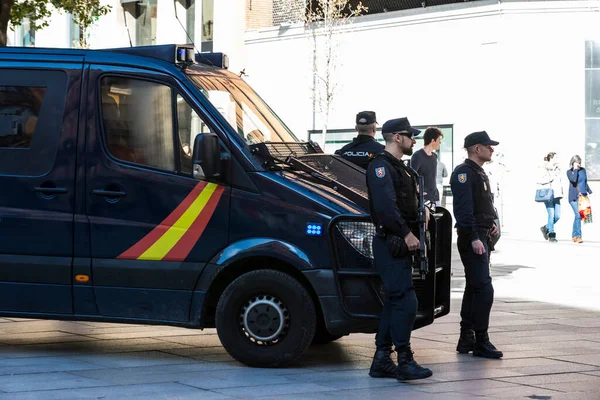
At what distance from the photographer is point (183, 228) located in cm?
874

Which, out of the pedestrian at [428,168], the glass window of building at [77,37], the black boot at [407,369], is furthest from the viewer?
the glass window of building at [77,37]

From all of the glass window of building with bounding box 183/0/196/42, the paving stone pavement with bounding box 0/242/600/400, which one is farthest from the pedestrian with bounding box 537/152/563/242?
the glass window of building with bounding box 183/0/196/42

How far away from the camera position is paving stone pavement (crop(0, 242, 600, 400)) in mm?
7684

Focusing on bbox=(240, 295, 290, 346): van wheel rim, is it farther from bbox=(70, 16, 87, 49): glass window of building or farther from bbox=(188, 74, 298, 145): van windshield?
bbox=(70, 16, 87, 49): glass window of building

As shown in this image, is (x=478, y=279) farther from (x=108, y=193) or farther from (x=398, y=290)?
(x=108, y=193)

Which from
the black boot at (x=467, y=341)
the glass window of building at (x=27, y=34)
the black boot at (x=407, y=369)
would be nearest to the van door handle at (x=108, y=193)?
the black boot at (x=407, y=369)

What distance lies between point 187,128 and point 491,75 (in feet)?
72.3

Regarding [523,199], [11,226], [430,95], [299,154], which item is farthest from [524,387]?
[430,95]

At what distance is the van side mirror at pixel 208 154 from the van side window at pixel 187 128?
17cm

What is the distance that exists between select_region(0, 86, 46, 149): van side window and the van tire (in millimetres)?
1961

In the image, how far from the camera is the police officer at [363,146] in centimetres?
1067

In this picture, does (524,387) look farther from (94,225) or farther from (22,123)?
(22,123)

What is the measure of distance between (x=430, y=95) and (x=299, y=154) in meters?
22.6

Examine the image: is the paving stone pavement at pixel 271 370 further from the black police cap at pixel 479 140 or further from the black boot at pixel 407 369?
the black police cap at pixel 479 140
